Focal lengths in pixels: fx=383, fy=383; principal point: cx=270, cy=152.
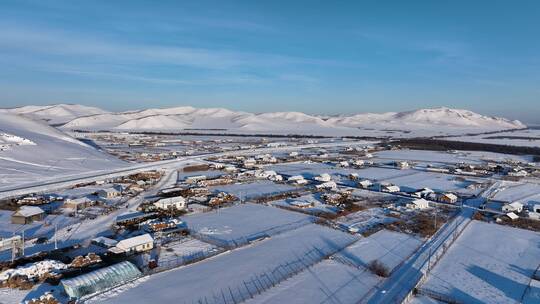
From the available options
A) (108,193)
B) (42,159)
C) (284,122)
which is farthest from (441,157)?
(284,122)

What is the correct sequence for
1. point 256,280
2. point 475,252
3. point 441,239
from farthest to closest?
1. point 441,239
2. point 475,252
3. point 256,280

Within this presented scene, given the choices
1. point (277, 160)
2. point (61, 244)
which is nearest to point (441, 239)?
point (61, 244)

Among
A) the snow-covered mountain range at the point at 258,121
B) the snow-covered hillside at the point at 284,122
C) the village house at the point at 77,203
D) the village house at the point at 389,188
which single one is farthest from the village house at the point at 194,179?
the snow-covered mountain range at the point at 258,121

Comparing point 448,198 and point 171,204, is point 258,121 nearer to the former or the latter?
point 448,198

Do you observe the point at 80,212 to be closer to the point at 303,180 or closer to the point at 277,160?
the point at 303,180

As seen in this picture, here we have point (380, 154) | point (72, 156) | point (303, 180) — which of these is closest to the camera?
point (303, 180)

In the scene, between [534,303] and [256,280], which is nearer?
[534,303]

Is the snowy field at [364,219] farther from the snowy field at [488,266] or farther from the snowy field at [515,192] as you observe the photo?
the snowy field at [515,192]
